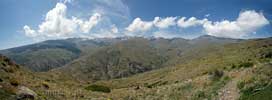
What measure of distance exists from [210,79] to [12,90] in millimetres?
16441

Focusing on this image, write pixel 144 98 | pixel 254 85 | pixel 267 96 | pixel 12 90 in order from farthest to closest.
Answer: pixel 144 98 < pixel 12 90 < pixel 254 85 < pixel 267 96

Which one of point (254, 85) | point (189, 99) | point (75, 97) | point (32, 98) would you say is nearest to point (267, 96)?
point (254, 85)

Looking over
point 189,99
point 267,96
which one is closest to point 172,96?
point 189,99

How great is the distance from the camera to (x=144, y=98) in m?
32.5

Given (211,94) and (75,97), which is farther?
(75,97)

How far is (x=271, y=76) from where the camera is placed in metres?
21.3

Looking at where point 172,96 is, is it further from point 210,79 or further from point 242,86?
point 242,86

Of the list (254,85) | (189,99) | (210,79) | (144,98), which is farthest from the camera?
(144,98)

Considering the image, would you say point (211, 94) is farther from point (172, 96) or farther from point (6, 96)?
point (6, 96)

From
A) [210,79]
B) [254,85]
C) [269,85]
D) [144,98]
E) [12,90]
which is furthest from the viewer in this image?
[144,98]

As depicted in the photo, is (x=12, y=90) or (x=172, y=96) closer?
(x=12, y=90)

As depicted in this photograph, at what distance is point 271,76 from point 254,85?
130cm

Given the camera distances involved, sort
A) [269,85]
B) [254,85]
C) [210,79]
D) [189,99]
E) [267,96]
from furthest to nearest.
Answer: [210,79]
[189,99]
[254,85]
[269,85]
[267,96]

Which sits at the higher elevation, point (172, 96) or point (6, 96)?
point (6, 96)
